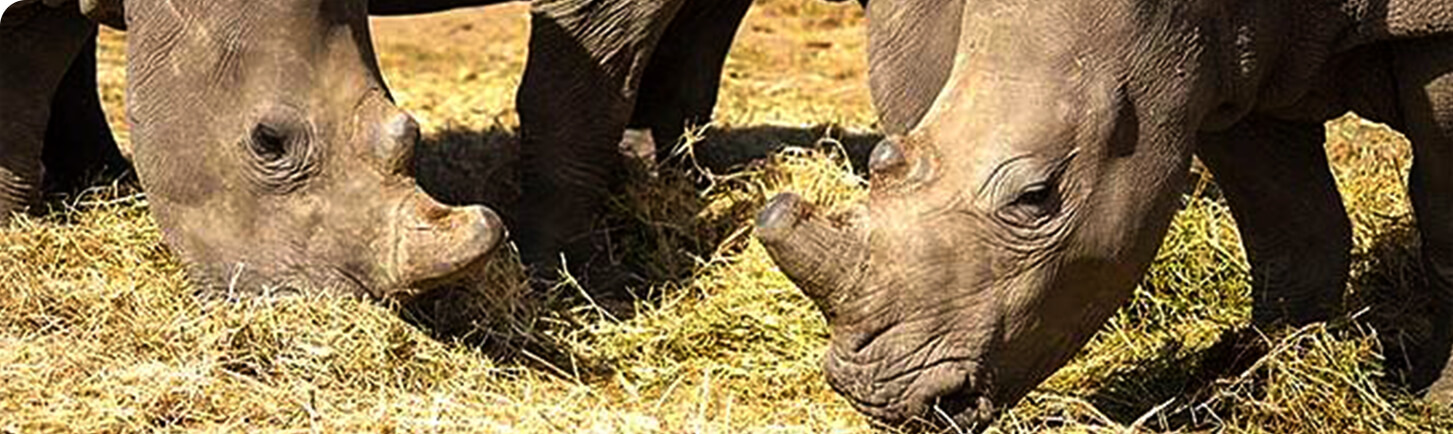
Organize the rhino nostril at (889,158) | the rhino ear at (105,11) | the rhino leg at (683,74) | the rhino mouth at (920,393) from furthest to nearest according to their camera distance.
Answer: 1. the rhino leg at (683,74)
2. the rhino ear at (105,11)
3. the rhino mouth at (920,393)
4. the rhino nostril at (889,158)

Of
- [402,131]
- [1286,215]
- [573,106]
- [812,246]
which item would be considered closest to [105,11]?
[402,131]

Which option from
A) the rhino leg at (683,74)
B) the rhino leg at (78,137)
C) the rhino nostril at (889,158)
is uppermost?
the rhino nostril at (889,158)

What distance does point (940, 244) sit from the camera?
22.1 feet

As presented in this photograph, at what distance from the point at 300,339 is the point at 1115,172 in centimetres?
208

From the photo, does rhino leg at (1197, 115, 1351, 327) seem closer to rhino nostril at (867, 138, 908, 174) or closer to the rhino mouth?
the rhino mouth

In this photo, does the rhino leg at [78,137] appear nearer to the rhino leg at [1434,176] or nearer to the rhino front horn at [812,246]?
the rhino front horn at [812,246]

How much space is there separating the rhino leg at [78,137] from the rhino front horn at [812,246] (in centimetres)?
372

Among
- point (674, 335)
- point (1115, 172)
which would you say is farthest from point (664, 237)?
point (1115, 172)

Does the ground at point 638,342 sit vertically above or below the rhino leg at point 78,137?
above

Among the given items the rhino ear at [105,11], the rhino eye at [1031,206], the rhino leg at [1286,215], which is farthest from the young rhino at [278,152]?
the rhino leg at [1286,215]

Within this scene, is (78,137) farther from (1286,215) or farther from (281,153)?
(1286,215)

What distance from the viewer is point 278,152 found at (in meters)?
7.96

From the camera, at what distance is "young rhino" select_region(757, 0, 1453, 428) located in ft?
22.1

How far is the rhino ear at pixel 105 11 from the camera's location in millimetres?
8578
